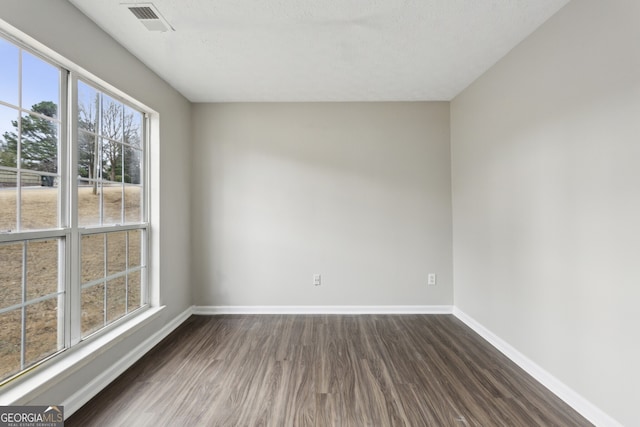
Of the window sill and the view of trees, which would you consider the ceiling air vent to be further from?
the window sill

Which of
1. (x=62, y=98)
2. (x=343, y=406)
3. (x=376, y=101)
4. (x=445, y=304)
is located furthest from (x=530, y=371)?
(x=62, y=98)

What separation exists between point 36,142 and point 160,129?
1213mm

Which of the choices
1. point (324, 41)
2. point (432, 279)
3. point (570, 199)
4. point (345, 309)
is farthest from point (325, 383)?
point (324, 41)

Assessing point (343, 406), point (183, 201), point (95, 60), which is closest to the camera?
point (343, 406)

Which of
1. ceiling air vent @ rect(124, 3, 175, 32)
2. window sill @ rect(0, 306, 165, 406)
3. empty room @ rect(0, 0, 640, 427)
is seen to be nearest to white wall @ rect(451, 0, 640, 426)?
empty room @ rect(0, 0, 640, 427)

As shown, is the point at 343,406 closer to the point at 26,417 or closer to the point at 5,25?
the point at 26,417

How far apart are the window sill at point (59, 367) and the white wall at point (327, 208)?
4.19 ft

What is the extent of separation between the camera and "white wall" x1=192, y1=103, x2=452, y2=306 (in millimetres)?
3363

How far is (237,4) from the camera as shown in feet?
5.84

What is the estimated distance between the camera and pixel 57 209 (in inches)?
69.9

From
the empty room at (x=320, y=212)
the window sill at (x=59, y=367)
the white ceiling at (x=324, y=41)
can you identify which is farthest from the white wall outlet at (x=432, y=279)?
the window sill at (x=59, y=367)

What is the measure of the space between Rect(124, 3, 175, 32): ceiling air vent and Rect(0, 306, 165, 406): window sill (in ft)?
7.55

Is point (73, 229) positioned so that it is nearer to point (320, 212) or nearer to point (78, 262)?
point (78, 262)

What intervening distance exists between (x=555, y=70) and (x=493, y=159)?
84cm
